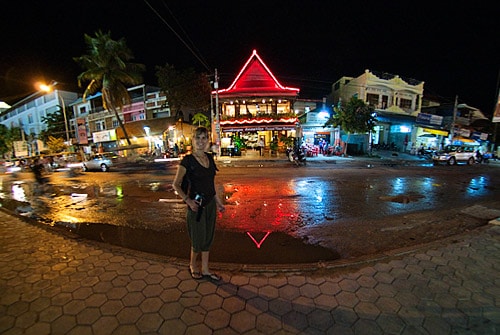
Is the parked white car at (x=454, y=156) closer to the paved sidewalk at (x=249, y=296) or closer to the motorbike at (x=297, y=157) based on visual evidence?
the motorbike at (x=297, y=157)

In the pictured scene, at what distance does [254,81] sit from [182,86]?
934 centimetres

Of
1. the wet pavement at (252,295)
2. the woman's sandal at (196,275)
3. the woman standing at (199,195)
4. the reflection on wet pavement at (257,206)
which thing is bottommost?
the reflection on wet pavement at (257,206)

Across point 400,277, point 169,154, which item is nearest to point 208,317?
point 400,277

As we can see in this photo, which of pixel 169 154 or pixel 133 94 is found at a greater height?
pixel 133 94

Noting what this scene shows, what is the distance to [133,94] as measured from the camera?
33875 mm

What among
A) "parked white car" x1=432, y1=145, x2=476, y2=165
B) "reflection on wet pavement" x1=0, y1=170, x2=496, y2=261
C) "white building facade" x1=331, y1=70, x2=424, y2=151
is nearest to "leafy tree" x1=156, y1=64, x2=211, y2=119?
"white building facade" x1=331, y1=70, x2=424, y2=151

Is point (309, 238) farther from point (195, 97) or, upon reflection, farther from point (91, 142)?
point (91, 142)

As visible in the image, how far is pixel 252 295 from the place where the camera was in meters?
2.74

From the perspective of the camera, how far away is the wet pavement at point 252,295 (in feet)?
7.51

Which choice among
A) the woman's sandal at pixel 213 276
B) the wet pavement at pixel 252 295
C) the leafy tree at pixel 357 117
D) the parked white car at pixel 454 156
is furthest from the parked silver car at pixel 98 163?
the parked white car at pixel 454 156

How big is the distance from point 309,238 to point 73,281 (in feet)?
13.5

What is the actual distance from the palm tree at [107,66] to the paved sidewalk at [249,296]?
1031 inches

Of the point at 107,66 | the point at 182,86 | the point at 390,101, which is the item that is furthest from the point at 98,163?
the point at 390,101

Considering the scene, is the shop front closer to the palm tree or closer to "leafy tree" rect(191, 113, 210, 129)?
"leafy tree" rect(191, 113, 210, 129)
